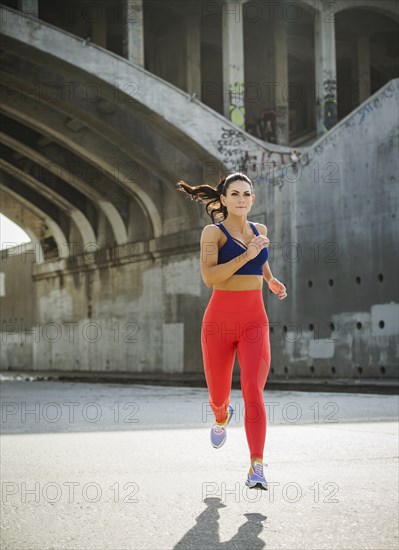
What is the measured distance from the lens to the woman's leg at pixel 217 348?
14.1 feet

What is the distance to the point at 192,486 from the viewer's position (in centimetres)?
549

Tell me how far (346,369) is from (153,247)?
11098 millimetres

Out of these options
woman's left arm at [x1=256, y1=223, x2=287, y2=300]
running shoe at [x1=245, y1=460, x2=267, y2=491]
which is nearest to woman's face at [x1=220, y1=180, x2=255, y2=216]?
woman's left arm at [x1=256, y1=223, x2=287, y2=300]

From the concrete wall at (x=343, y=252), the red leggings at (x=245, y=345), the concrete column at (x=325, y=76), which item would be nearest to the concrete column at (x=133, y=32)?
the concrete column at (x=325, y=76)

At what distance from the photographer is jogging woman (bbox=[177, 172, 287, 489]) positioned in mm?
4211

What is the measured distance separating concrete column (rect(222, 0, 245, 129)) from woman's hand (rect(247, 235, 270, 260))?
2183 centimetres

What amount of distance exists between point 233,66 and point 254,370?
22.6 m

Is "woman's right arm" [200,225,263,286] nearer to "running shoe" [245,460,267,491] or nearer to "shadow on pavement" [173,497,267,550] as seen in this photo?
"running shoe" [245,460,267,491]

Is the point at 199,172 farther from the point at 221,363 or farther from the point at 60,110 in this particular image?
the point at 221,363

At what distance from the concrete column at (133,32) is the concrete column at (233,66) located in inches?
105

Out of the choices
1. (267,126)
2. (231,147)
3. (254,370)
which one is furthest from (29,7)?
(254,370)

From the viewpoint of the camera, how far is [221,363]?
4.34 m

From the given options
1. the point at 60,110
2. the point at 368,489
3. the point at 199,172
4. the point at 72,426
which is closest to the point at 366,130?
the point at 199,172

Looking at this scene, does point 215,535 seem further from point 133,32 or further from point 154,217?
point 154,217
